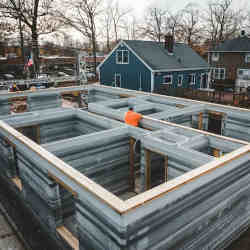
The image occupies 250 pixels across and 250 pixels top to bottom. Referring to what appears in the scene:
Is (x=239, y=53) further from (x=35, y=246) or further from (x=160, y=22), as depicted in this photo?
(x=35, y=246)

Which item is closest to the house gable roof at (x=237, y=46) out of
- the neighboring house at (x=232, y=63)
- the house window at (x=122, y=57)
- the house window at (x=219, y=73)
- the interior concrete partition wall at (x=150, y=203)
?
the neighboring house at (x=232, y=63)

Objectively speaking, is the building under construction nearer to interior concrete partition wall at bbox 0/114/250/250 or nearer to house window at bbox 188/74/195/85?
interior concrete partition wall at bbox 0/114/250/250

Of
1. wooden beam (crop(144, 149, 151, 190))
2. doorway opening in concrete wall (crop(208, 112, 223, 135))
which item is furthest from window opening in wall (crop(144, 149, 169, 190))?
doorway opening in concrete wall (crop(208, 112, 223, 135))

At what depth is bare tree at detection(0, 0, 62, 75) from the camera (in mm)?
32156

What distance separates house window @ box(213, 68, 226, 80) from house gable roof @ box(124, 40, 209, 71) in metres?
3.79

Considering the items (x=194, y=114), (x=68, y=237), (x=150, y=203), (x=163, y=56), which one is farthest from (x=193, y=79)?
(x=150, y=203)

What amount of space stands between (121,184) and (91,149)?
6.45 feet

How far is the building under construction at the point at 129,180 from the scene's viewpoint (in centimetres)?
470

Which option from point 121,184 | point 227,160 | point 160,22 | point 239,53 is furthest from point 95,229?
point 160,22

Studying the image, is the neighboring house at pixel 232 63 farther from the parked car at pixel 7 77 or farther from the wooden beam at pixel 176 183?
the parked car at pixel 7 77

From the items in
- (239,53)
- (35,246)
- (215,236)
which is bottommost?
(35,246)

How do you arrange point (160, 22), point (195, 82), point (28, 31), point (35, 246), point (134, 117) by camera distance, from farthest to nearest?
1. point (160, 22)
2. point (28, 31)
3. point (195, 82)
4. point (134, 117)
5. point (35, 246)

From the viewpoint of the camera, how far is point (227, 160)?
6137 mm

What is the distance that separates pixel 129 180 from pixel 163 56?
2306 cm
